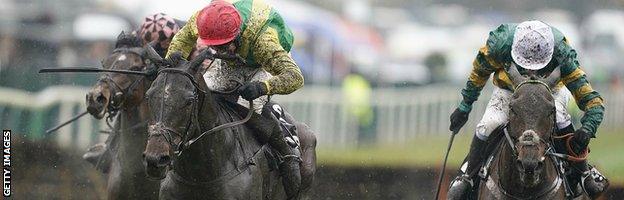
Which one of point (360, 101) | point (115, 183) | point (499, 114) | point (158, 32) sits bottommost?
point (360, 101)

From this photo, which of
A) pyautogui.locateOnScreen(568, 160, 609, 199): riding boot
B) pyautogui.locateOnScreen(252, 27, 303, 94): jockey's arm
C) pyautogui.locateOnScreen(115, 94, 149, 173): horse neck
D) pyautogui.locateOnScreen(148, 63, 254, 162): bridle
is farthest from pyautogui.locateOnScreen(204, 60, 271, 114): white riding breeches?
pyautogui.locateOnScreen(568, 160, 609, 199): riding boot

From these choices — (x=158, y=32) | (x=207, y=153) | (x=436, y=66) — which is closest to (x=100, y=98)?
(x=158, y=32)

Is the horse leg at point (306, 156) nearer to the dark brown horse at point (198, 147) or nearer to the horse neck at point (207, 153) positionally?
the dark brown horse at point (198, 147)

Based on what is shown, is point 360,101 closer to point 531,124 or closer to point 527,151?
point 531,124

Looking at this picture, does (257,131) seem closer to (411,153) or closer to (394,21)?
(411,153)

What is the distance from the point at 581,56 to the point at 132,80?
1070 cm

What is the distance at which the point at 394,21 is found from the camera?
2286cm

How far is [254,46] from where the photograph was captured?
10.7m

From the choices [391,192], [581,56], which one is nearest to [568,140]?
[391,192]

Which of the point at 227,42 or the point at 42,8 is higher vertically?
the point at 227,42

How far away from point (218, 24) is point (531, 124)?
76.3 inches

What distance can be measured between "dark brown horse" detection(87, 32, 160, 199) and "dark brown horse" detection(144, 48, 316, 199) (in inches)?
49.4

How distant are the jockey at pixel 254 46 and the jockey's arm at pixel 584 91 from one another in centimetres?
167

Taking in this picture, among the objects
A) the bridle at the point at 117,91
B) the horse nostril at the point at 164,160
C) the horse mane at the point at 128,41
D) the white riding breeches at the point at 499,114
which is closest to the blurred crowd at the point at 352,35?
the horse mane at the point at 128,41
